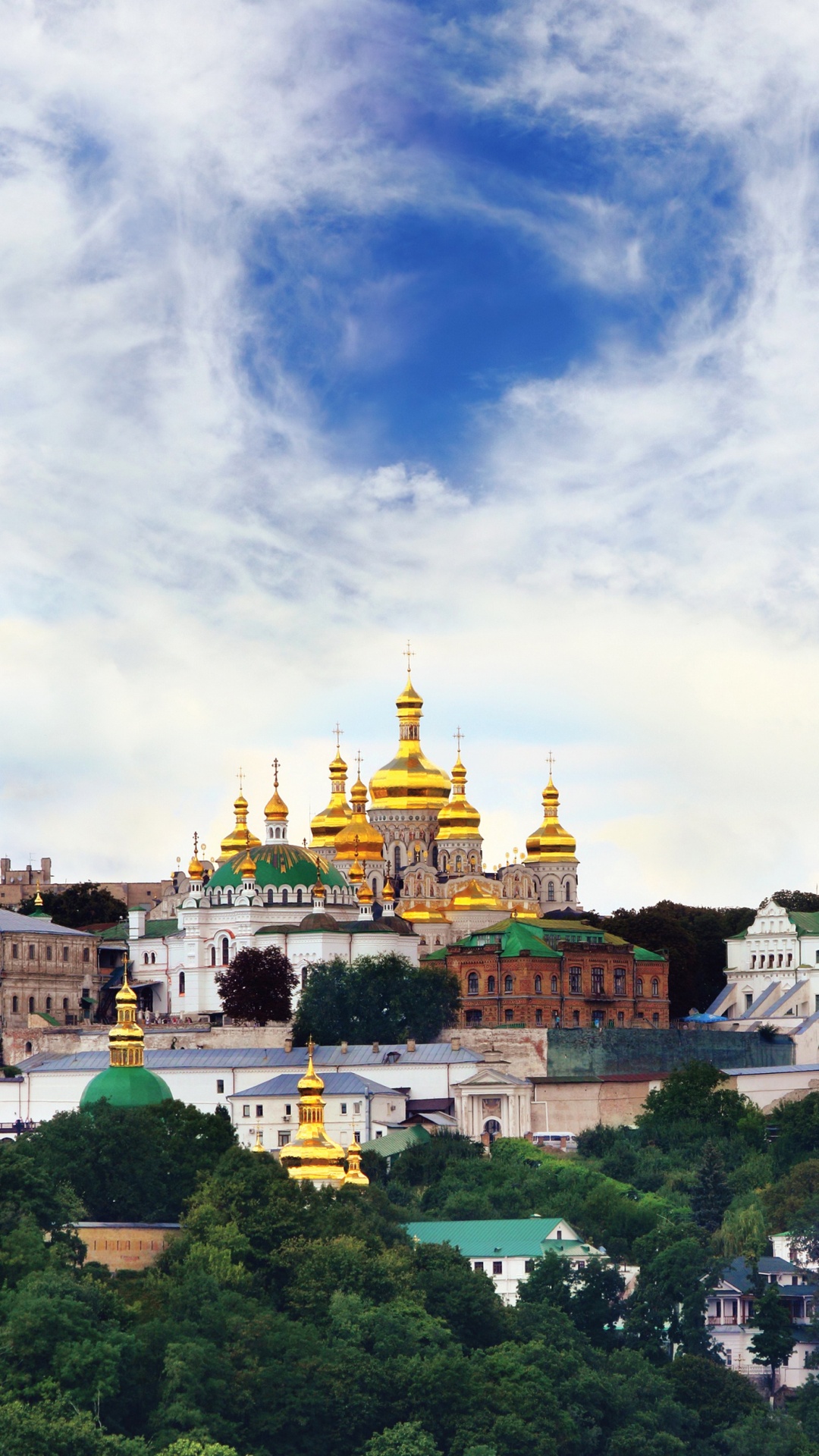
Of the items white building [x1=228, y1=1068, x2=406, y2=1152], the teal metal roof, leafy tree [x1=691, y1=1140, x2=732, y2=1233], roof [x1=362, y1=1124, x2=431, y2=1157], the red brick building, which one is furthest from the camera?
the red brick building

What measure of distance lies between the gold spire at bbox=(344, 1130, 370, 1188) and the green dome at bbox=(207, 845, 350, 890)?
24048mm

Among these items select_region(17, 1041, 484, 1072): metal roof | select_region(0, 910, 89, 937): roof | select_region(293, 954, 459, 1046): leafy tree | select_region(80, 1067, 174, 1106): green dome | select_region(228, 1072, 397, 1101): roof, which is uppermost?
select_region(0, 910, 89, 937): roof

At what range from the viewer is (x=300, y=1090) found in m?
95.1

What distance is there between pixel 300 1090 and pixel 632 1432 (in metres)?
14.0

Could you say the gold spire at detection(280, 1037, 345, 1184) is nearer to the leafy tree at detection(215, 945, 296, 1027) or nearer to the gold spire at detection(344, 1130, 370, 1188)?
the gold spire at detection(344, 1130, 370, 1188)

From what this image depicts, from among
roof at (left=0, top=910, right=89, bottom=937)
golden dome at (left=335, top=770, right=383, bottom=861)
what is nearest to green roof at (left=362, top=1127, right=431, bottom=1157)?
roof at (left=0, top=910, right=89, bottom=937)

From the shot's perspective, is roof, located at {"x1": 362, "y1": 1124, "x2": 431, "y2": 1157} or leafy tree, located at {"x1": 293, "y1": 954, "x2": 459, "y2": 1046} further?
leafy tree, located at {"x1": 293, "y1": 954, "x2": 459, "y2": 1046}

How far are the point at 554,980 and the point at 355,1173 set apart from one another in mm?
24177

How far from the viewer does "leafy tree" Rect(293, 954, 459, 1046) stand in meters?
111

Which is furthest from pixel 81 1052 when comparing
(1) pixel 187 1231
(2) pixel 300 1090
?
(1) pixel 187 1231

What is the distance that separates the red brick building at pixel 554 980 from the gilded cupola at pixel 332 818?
12.6 m

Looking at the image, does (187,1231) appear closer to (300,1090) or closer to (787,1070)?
(300,1090)

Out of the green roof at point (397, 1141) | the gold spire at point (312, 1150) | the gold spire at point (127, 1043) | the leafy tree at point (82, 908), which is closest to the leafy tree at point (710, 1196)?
the green roof at point (397, 1141)

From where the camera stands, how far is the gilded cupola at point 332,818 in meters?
132
